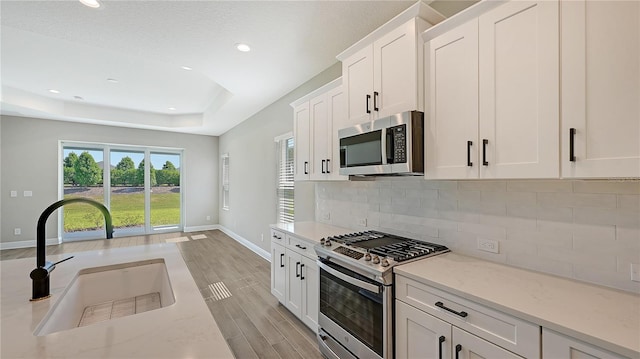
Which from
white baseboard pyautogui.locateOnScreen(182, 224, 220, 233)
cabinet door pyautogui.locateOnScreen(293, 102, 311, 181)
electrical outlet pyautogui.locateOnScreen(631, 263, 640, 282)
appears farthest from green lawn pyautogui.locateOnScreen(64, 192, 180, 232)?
electrical outlet pyautogui.locateOnScreen(631, 263, 640, 282)

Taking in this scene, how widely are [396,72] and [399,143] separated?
1.77 feet

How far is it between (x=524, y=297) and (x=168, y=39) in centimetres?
343

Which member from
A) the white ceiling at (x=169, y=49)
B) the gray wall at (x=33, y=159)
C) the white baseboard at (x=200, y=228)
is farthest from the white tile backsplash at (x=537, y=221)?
the gray wall at (x=33, y=159)

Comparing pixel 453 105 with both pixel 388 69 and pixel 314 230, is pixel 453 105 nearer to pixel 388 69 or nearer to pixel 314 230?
pixel 388 69

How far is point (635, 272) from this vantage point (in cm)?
127

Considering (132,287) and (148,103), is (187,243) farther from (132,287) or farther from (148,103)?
(132,287)

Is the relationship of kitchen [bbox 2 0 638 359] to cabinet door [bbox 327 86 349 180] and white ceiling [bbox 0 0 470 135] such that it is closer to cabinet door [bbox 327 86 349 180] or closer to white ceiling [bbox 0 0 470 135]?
cabinet door [bbox 327 86 349 180]

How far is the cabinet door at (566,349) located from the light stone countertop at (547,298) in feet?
0.10

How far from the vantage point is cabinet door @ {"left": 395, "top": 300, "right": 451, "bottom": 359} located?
141cm

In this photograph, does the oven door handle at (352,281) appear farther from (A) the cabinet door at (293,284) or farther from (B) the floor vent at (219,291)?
(B) the floor vent at (219,291)

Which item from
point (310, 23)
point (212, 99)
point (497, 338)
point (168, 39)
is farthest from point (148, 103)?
point (497, 338)

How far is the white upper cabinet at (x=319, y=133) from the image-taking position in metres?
2.67

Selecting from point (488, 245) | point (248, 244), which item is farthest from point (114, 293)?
point (248, 244)

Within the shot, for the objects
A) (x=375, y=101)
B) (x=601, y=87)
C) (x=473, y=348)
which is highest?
(x=375, y=101)
